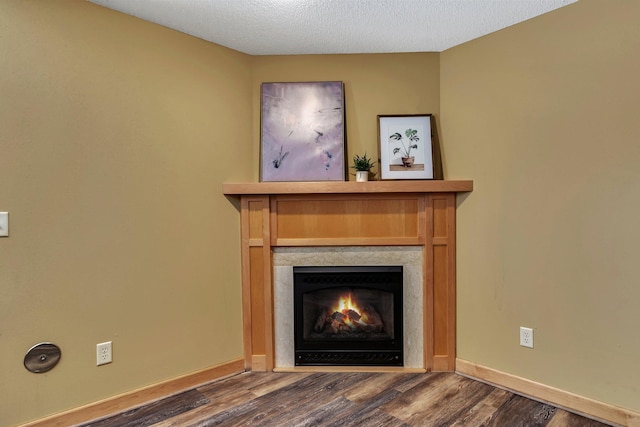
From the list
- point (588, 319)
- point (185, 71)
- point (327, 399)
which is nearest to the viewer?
point (588, 319)

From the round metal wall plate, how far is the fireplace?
1.35 meters

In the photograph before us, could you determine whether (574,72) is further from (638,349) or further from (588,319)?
(638,349)

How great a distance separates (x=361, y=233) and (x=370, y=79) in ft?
3.64

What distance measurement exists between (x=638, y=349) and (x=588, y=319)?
0.74ft

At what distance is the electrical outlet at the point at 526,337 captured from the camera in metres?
1.98

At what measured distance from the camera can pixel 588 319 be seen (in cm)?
179

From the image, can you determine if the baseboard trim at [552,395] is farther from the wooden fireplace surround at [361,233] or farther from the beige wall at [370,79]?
the beige wall at [370,79]

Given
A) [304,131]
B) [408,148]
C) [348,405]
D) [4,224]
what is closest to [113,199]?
[4,224]

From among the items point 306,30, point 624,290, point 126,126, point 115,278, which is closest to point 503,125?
point 624,290

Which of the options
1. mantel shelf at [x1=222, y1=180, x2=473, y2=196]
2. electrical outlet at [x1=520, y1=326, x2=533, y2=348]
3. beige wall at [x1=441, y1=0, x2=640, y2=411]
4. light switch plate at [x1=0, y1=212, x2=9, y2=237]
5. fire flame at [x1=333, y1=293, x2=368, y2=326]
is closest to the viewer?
light switch plate at [x1=0, y1=212, x2=9, y2=237]

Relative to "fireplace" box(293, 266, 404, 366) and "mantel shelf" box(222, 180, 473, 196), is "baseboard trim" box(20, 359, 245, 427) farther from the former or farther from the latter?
"mantel shelf" box(222, 180, 473, 196)

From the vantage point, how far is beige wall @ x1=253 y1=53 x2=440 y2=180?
7.64 feet

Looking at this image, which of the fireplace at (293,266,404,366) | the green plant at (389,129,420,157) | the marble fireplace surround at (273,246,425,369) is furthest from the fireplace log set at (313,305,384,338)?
the green plant at (389,129,420,157)

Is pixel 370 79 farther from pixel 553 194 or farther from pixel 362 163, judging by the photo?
pixel 553 194
